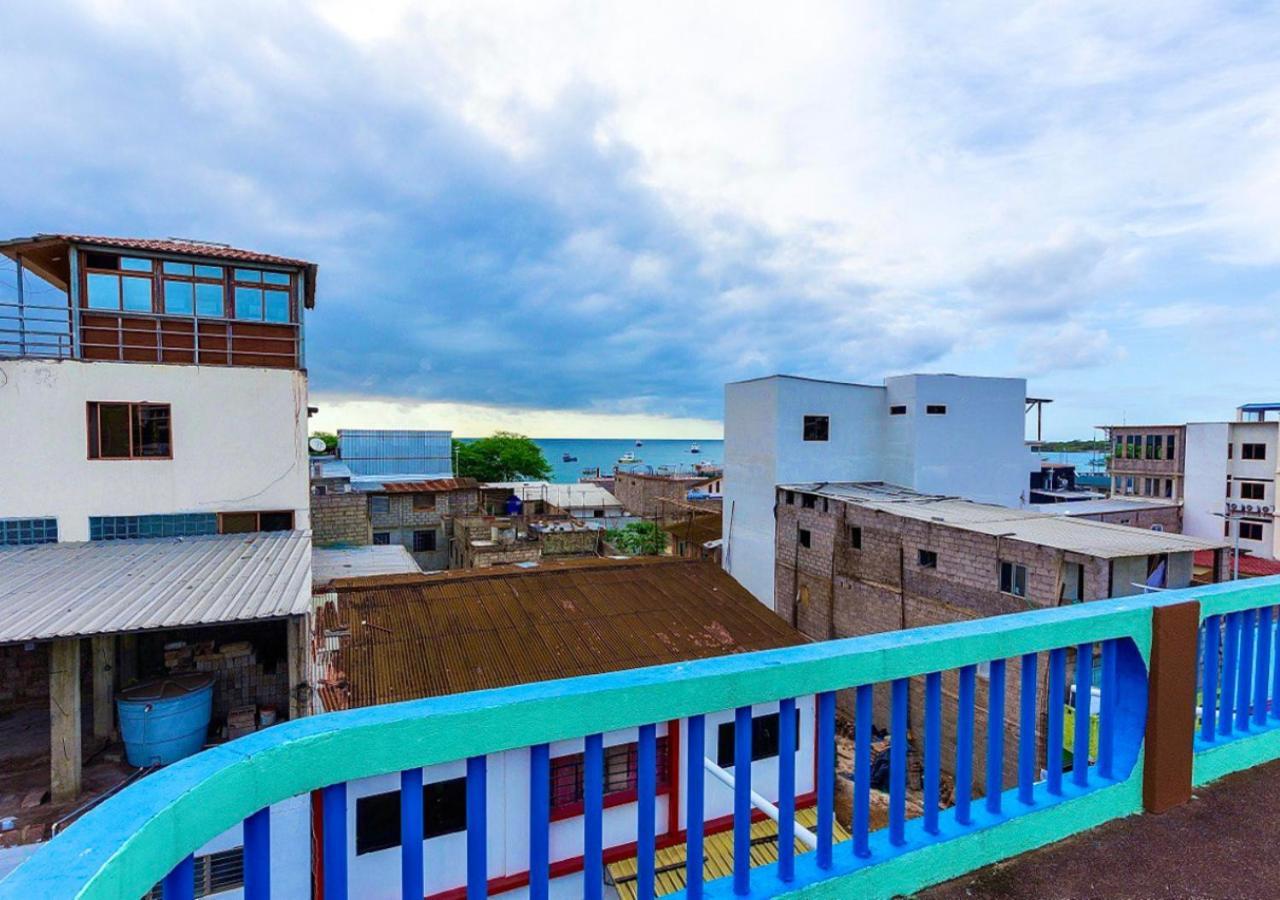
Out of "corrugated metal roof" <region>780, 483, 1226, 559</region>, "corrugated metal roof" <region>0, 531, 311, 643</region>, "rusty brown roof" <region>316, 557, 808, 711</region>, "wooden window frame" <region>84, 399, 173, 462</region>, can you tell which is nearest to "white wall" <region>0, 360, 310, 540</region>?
"wooden window frame" <region>84, 399, 173, 462</region>

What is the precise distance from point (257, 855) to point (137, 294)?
36.7ft

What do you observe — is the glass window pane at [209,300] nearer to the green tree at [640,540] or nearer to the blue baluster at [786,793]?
the blue baluster at [786,793]

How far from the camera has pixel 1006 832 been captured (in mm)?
1956

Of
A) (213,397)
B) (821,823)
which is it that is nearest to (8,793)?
(213,397)

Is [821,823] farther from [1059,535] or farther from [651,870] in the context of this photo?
[1059,535]

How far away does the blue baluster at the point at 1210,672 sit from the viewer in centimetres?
248

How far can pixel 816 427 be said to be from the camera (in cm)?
1878

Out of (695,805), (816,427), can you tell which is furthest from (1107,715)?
(816,427)

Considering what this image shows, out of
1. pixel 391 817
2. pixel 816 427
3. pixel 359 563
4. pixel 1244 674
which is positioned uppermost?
pixel 816 427

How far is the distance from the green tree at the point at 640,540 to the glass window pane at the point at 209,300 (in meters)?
15.1

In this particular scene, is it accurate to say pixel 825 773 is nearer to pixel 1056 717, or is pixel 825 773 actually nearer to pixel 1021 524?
pixel 1056 717

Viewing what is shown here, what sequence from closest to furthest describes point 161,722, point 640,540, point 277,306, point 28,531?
point 161,722
point 28,531
point 277,306
point 640,540

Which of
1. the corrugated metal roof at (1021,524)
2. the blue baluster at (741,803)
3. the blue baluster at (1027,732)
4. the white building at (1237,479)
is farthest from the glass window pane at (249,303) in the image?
the white building at (1237,479)

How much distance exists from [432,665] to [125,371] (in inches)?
249
